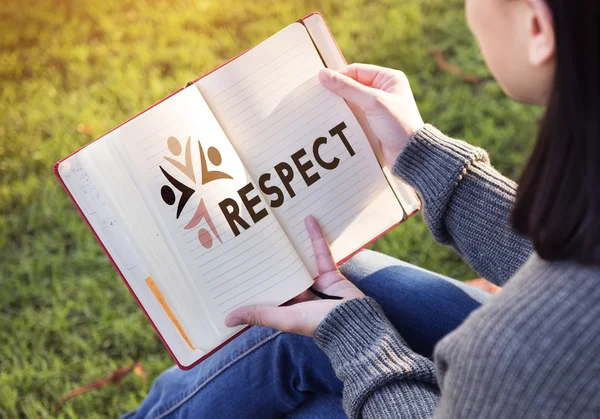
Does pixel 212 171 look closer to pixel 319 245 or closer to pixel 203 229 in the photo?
pixel 203 229

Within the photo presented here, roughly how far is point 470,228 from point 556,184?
1.32 ft

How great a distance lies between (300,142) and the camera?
3.38 ft

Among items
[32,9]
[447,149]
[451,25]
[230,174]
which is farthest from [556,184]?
[32,9]

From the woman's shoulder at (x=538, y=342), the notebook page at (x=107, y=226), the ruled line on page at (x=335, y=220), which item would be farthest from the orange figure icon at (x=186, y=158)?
the woman's shoulder at (x=538, y=342)

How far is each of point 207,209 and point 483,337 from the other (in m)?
0.49

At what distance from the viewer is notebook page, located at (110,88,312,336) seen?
963mm

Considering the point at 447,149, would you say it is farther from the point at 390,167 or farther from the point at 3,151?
the point at 3,151

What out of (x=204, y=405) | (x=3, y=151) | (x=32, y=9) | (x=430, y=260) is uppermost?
(x=32, y=9)

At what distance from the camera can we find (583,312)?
60 cm

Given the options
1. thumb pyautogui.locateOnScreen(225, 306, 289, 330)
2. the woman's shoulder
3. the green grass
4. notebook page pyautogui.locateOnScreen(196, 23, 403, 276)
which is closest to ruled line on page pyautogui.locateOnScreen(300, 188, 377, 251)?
notebook page pyautogui.locateOnScreen(196, 23, 403, 276)

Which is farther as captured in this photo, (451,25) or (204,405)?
(451,25)

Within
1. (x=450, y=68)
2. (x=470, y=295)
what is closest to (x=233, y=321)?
(x=470, y=295)

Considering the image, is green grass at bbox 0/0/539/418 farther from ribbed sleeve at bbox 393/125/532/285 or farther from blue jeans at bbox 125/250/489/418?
ribbed sleeve at bbox 393/125/532/285

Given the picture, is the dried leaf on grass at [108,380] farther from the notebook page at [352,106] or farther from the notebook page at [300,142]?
the notebook page at [352,106]
